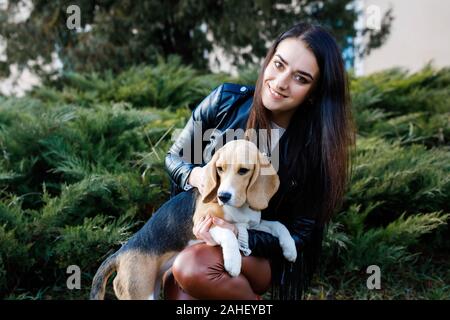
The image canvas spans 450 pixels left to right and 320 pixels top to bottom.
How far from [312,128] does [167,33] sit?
5.89 metres

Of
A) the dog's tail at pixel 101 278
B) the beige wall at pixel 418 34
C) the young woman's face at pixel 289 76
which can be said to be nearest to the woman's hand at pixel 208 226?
the dog's tail at pixel 101 278

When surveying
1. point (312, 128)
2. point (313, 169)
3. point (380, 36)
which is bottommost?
point (313, 169)

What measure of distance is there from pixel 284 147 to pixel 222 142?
0.30 meters

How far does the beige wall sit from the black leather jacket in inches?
333

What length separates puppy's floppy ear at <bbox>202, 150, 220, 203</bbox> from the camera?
2.20m

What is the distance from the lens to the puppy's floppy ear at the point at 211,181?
2199 mm

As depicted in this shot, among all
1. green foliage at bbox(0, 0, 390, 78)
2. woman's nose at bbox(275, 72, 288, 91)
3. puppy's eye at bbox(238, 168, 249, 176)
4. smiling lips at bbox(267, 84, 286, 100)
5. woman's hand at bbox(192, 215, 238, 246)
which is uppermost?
green foliage at bbox(0, 0, 390, 78)

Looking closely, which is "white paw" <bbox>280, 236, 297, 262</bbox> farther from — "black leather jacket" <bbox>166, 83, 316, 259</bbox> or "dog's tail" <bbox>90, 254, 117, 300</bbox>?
"dog's tail" <bbox>90, 254, 117, 300</bbox>

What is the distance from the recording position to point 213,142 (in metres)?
2.62

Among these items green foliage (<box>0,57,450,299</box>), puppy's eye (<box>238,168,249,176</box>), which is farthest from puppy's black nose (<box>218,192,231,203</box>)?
green foliage (<box>0,57,450,299</box>)

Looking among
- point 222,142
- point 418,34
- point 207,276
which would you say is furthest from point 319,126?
point 418,34

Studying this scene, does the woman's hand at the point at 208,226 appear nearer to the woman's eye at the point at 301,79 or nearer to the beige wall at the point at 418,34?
the woman's eye at the point at 301,79
